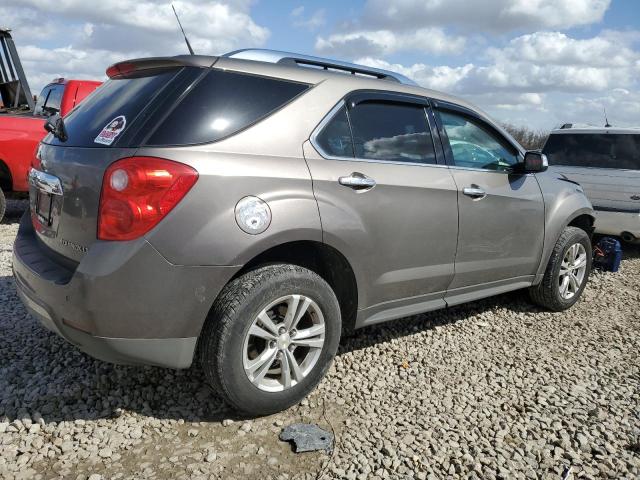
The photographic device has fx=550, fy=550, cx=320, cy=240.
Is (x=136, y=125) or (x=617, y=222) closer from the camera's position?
(x=136, y=125)

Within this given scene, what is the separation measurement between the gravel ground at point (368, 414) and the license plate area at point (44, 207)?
0.94 metres

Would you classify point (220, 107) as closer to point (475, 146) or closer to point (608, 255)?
point (475, 146)

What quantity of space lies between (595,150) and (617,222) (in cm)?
114

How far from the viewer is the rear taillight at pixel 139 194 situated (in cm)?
235

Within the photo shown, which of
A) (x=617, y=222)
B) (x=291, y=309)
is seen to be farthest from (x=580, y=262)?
(x=291, y=309)

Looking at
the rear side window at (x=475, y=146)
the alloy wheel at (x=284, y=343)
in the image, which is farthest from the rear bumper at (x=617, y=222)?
the alloy wheel at (x=284, y=343)

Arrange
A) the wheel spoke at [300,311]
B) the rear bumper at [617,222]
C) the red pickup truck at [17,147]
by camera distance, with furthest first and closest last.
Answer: the red pickup truck at [17,147] < the rear bumper at [617,222] < the wheel spoke at [300,311]

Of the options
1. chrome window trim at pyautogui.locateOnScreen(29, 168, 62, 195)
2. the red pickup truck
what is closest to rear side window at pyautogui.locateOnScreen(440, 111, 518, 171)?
chrome window trim at pyautogui.locateOnScreen(29, 168, 62, 195)

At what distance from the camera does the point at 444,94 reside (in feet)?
12.5

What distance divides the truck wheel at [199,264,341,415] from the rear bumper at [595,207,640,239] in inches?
205

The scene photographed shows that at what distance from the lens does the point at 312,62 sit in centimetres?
324

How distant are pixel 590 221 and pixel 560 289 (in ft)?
2.76

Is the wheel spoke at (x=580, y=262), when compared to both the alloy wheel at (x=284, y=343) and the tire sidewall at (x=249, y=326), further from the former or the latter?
the alloy wheel at (x=284, y=343)

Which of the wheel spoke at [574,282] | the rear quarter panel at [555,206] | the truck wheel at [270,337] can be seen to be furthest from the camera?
the wheel spoke at [574,282]
